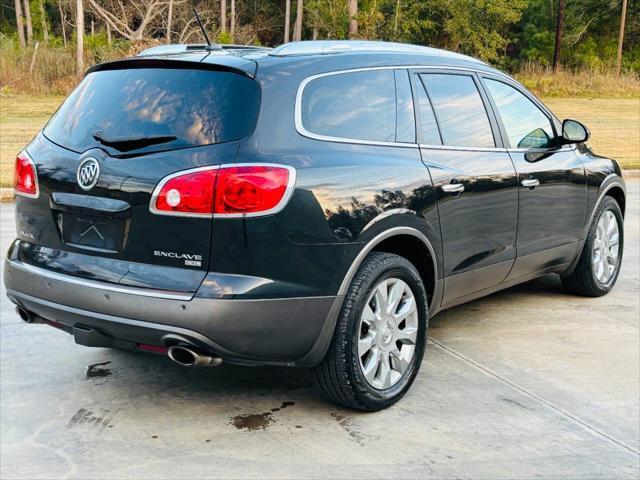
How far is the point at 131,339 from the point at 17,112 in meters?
24.3

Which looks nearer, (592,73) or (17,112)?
(17,112)

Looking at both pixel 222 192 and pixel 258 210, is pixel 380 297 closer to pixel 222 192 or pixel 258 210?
pixel 258 210

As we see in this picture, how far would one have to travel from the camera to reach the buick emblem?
13.6ft

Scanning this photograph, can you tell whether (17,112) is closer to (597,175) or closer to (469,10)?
(597,175)

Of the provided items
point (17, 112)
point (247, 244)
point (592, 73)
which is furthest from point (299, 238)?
point (592, 73)

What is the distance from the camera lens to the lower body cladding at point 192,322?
392 centimetres

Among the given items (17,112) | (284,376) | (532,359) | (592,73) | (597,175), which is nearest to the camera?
(284,376)

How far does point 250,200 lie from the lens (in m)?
3.92

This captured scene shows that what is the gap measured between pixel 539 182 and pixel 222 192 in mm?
2696

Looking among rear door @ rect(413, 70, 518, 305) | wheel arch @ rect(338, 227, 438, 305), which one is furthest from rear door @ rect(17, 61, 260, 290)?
rear door @ rect(413, 70, 518, 305)

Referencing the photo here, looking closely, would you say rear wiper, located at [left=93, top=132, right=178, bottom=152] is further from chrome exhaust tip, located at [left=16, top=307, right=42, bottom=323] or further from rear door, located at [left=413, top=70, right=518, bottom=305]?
rear door, located at [left=413, top=70, right=518, bottom=305]

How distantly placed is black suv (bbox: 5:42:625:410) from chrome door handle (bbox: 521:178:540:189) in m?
0.54

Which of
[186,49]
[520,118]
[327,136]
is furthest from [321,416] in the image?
[520,118]

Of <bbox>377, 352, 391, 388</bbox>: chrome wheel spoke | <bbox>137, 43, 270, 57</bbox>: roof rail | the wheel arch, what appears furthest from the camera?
<bbox>137, 43, 270, 57</bbox>: roof rail
